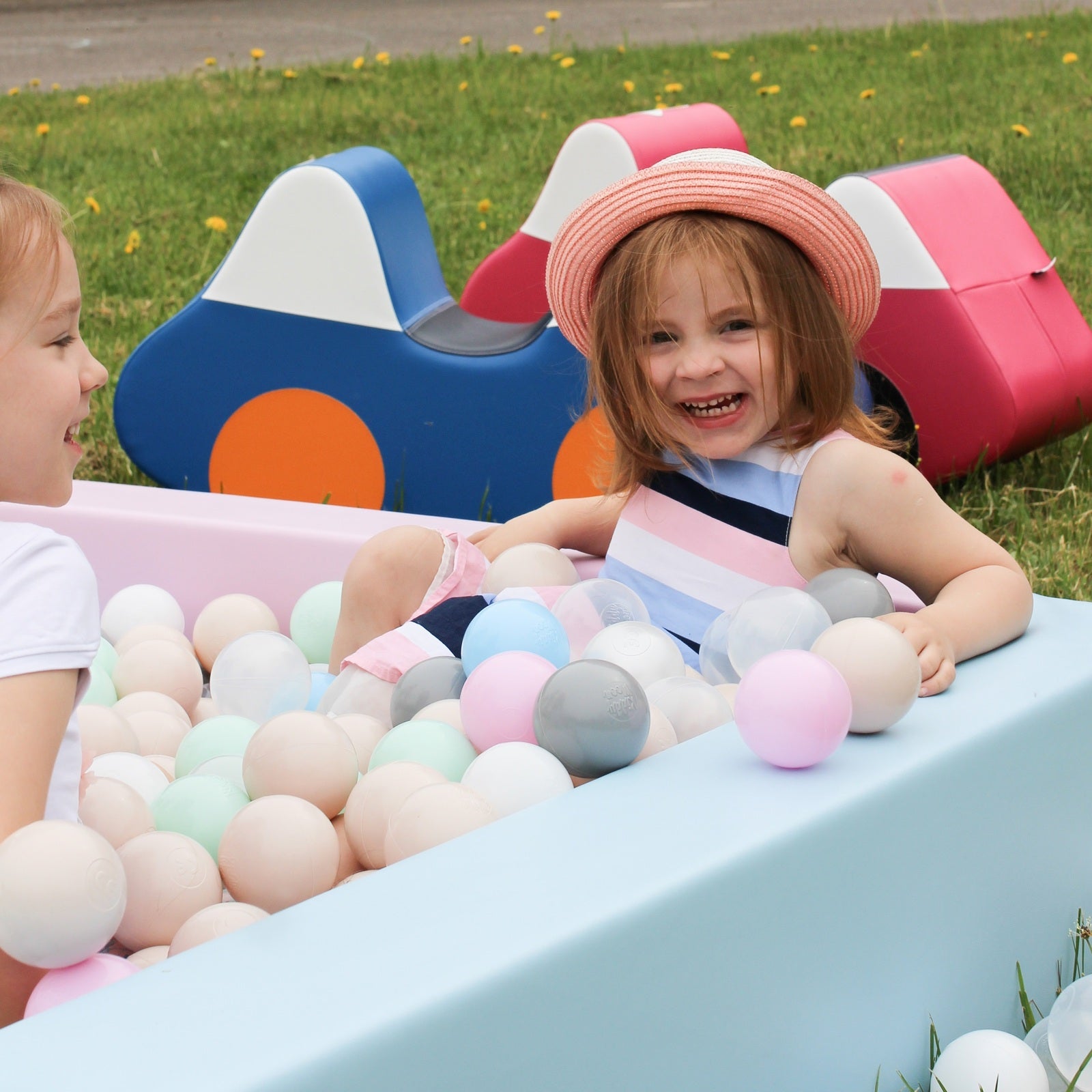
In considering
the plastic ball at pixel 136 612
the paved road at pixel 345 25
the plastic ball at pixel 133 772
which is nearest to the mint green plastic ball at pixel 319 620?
the plastic ball at pixel 136 612

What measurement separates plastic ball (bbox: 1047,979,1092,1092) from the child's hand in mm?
246

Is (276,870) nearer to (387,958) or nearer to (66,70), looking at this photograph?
(387,958)

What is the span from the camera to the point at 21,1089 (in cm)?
73

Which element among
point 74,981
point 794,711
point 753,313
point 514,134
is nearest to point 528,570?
point 753,313

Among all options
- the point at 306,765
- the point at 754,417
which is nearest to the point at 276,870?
the point at 306,765

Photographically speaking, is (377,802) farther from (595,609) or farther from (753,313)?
(753,313)

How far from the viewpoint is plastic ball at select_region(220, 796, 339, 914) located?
106 centimetres

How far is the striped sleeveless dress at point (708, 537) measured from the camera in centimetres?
156

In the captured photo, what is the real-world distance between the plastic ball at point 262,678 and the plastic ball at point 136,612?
32 cm

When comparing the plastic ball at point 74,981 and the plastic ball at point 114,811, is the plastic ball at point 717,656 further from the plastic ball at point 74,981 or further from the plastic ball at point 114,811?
the plastic ball at point 74,981

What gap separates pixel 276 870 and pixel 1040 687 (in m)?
0.62

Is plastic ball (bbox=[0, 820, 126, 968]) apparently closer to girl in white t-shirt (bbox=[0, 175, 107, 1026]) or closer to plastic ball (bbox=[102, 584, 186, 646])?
girl in white t-shirt (bbox=[0, 175, 107, 1026])

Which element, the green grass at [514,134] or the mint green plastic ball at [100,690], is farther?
the green grass at [514,134]

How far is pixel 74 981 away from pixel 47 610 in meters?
0.25
